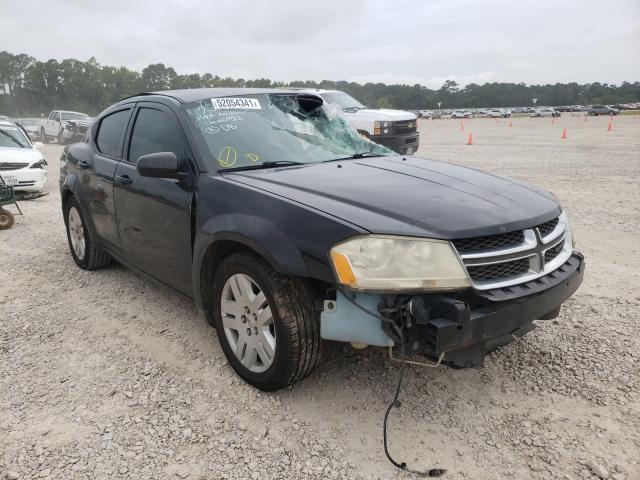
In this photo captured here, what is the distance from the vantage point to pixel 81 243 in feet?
16.3

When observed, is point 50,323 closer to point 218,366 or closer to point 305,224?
point 218,366

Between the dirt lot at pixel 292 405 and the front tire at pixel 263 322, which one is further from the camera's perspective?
the front tire at pixel 263 322

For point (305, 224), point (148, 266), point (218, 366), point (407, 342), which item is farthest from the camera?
point (148, 266)

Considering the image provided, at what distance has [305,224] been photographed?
238 centimetres

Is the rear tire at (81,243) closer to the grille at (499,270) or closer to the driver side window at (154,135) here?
the driver side window at (154,135)

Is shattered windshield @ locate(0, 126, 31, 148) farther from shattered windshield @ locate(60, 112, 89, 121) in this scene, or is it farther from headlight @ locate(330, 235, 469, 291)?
shattered windshield @ locate(60, 112, 89, 121)

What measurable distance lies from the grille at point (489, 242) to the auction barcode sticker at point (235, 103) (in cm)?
191

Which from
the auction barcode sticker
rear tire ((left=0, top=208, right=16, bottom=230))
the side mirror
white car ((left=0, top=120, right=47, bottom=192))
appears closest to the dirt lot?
the side mirror

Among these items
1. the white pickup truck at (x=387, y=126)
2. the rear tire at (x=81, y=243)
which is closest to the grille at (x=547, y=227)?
the rear tire at (x=81, y=243)

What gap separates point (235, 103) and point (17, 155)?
27.9 ft

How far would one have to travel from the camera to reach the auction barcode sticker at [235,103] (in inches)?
135

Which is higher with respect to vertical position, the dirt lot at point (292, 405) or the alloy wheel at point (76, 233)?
the alloy wheel at point (76, 233)

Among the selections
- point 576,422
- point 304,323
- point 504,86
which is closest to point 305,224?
point 304,323

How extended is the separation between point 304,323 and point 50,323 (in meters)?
2.42
